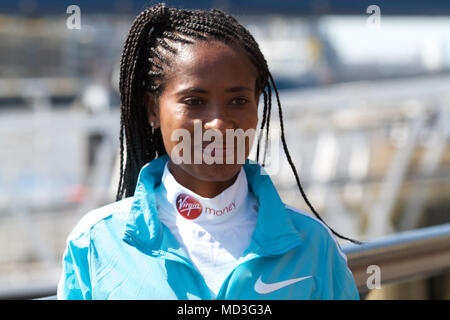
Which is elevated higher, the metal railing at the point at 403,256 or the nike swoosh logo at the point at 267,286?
the nike swoosh logo at the point at 267,286

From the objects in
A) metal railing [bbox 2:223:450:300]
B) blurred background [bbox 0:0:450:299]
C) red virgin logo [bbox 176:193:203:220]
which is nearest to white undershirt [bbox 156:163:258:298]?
red virgin logo [bbox 176:193:203:220]

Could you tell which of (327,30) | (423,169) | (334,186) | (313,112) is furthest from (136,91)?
(327,30)

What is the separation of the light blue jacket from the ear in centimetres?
18

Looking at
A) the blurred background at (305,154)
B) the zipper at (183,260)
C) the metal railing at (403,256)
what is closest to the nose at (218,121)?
the zipper at (183,260)

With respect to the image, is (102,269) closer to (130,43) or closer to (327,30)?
(130,43)

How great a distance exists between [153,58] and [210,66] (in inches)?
7.6

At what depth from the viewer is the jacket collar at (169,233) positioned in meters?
1.13

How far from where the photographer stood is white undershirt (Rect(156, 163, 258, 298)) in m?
1.15

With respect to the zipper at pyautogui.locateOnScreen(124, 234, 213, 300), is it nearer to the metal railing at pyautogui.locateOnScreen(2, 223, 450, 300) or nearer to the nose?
the nose

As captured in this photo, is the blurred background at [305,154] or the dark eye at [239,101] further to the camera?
the blurred background at [305,154]

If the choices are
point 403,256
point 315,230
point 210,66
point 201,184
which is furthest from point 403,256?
point 210,66

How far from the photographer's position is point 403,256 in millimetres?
1704

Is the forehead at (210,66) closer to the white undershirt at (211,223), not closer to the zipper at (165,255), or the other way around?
the white undershirt at (211,223)

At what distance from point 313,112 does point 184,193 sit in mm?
3986
